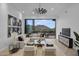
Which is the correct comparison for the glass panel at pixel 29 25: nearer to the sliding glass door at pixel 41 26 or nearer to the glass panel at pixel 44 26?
the sliding glass door at pixel 41 26

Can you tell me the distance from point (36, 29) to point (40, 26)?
347mm

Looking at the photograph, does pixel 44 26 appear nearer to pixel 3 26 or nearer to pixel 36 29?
pixel 36 29

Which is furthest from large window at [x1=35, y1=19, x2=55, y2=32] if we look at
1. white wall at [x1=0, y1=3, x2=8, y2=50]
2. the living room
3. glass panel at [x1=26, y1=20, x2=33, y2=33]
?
white wall at [x1=0, y1=3, x2=8, y2=50]

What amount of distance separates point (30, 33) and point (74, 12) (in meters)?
3.43

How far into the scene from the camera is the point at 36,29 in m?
8.11

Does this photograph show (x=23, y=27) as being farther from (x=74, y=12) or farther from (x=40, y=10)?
(x=74, y=12)

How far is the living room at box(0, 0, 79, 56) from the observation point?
545 centimetres

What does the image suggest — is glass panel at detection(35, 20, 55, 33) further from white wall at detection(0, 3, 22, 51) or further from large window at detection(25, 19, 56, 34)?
white wall at detection(0, 3, 22, 51)

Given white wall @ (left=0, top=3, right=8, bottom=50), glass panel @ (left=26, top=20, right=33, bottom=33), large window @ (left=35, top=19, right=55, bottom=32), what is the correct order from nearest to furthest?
white wall @ (left=0, top=3, right=8, bottom=50) < large window @ (left=35, top=19, right=55, bottom=32) < glass panel @ (left=26, top=20, right=33, bottom=33)

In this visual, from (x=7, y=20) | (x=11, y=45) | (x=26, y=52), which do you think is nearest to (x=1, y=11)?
(x=7, y=20)

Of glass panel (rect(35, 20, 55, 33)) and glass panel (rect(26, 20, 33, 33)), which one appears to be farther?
glass panel (rect(26, 20, 33, 33))

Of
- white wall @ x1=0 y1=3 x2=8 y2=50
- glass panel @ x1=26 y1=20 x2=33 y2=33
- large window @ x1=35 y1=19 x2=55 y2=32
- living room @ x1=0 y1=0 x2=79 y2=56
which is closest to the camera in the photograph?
white wall @ x1=0 y1=3 x2=8 y2=50

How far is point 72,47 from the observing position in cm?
617

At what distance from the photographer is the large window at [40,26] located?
312 inches
